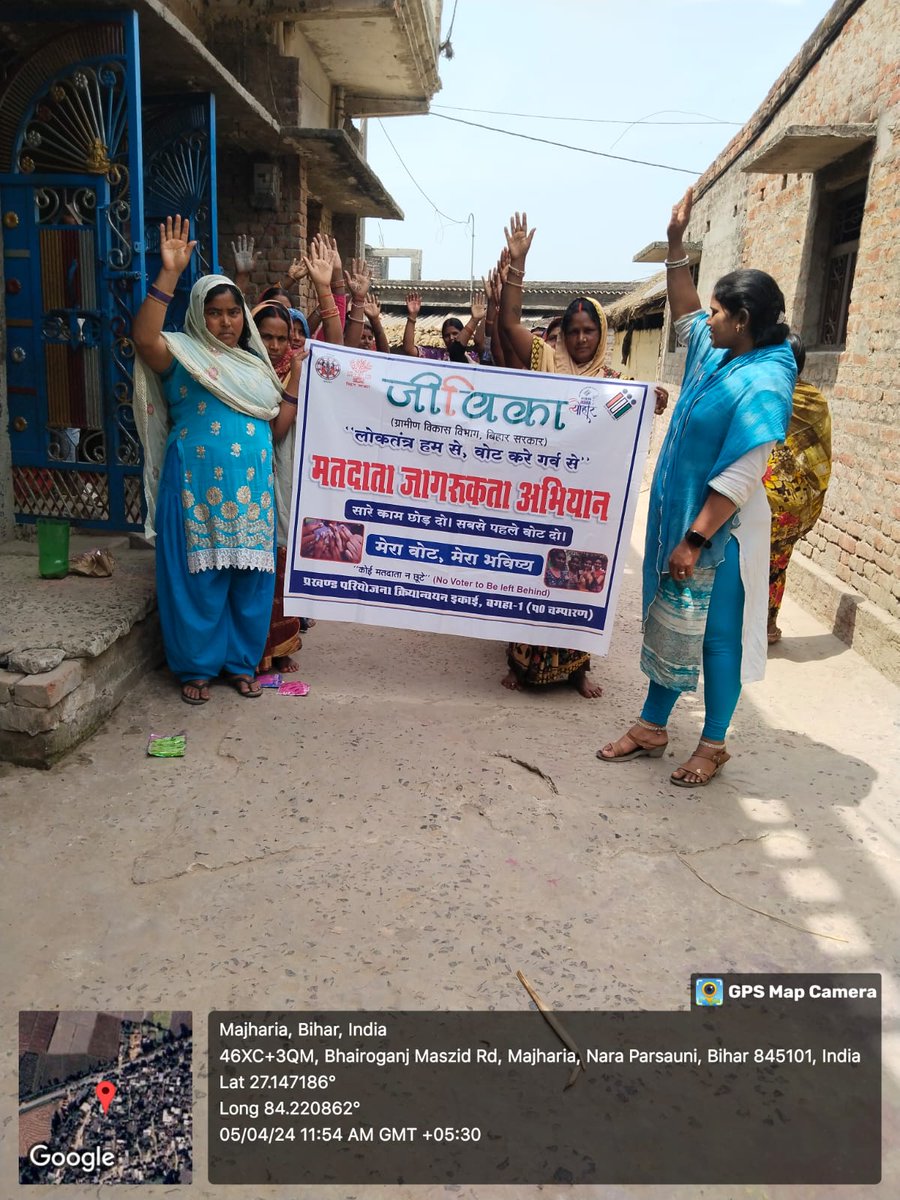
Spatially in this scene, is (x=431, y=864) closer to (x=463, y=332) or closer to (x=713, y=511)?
(x=713, y=511)

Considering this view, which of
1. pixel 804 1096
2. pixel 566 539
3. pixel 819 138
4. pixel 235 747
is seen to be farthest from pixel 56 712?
pixel 819 138

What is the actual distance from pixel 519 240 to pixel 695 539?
155 centimetres

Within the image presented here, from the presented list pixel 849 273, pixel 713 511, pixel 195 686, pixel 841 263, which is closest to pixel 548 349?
pixel 713 511

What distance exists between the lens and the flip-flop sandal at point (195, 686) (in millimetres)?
3678

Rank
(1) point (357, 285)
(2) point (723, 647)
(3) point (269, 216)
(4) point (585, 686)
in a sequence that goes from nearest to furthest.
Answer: (2) point (723, 647) → (4) point (585, 686) → (1) point (357, 285) → (3) point (269, 216)

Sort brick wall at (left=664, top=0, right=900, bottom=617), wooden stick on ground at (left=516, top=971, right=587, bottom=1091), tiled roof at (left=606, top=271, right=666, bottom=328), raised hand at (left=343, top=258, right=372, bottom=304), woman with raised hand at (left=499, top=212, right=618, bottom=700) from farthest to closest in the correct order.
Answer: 1. tiled roof at (left=606, top=271, right=666, bottom=328)
2. brick wall at (left=664, top=0, right=900, bottom=617)
3. raised hand at (left=343, top=258, right=372, bottom=304)
4. woman with raised hand at (left=499, top=212, right=618, bottom=700)
5. wooden stick on ground at (left=516, top=971, right=587, bottom=1091)

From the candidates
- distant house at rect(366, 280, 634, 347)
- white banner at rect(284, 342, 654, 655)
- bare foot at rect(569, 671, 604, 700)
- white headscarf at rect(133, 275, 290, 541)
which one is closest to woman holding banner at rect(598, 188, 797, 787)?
white banner at rect(284, 342, 654, 655)

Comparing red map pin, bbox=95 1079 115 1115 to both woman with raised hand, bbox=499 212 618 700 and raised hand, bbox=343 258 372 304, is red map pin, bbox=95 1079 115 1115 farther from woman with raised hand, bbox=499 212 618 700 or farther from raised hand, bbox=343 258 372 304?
raised hand, bbox=343 258 372 304

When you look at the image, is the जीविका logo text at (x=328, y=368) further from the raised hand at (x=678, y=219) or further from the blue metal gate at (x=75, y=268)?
the raised hand at (x=678, y=219)

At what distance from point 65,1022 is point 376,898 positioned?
84 cm

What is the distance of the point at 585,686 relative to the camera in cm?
412

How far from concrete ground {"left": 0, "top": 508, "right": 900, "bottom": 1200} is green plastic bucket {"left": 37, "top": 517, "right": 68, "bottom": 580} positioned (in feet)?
2.39

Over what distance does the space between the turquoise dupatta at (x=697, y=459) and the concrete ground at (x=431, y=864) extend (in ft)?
1.87

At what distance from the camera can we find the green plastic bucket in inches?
152
